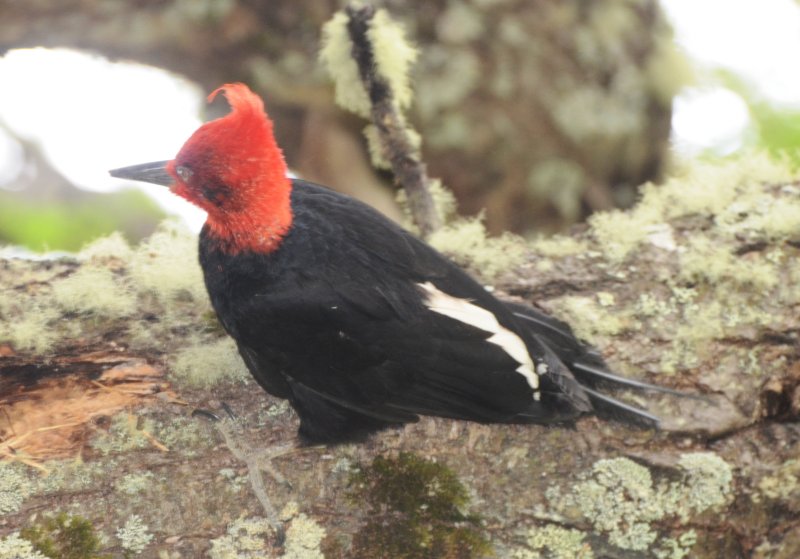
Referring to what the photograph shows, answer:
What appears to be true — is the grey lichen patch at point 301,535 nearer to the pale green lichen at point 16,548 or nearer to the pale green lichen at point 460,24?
the pale green lichen at point 16,548

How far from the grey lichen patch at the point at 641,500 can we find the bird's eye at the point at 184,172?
3.77 feet

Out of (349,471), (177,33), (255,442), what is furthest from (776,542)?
(177,33)

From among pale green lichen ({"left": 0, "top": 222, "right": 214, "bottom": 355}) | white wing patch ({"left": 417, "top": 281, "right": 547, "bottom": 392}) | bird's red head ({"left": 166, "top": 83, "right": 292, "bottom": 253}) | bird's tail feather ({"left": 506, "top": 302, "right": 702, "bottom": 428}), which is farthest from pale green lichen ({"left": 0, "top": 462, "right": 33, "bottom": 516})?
bird's tail feather ({"left": 506, "top": 302, "right": 702, "bottom": 428})

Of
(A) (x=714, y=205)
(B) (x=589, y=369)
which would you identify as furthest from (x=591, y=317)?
(A) (x=714, y=205)

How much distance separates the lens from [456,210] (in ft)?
9.81

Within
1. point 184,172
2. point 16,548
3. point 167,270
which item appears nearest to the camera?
point 16,548

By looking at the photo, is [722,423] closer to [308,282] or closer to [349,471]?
[349,471]

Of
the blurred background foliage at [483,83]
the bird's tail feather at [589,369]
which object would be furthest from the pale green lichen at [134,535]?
the blurred background foliage at [483,83]

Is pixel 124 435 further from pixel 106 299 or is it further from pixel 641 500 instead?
pixel 641 500

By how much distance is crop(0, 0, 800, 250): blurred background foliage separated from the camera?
2.79m

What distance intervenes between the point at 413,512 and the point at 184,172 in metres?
0.98

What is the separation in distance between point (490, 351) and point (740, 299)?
0.74 meters

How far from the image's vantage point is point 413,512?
200cm

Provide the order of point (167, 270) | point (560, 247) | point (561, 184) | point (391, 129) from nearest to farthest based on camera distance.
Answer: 1. point (167, 270)
2. point (560, 247)
3. point (391, 129)
4. point (561, 184)
